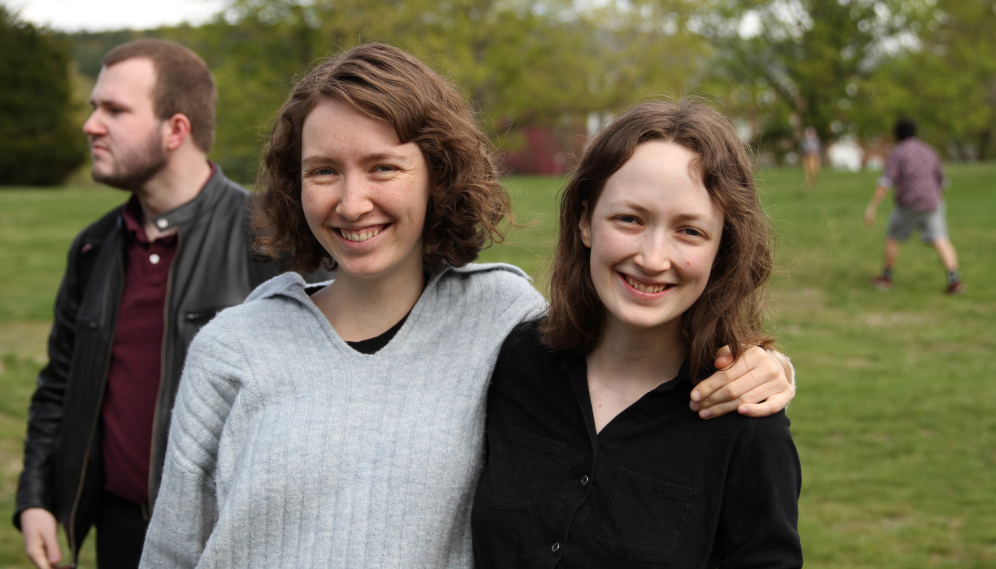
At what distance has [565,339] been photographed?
2.05m

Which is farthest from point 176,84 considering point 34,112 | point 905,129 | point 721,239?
point 34,112

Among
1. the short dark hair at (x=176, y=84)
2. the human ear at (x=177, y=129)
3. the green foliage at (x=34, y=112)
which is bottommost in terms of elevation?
the human ear at (x=177, y=129)

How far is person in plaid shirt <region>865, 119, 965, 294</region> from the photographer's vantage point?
10.4m

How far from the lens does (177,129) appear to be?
327cm

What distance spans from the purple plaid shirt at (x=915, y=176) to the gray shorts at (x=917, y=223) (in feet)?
0.29

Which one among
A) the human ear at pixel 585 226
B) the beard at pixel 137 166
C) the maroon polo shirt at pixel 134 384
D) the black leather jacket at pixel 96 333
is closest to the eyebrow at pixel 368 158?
the human ear at pixel 585 226

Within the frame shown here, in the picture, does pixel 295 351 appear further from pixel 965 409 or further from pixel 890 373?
pixel 890 373

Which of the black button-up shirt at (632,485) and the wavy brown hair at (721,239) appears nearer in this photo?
the black button-up shirt at (632,485)

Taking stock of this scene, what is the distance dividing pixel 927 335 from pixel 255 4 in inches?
1244

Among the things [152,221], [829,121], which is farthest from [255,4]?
[152,221]

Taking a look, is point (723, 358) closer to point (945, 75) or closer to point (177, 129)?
point (177, 129)

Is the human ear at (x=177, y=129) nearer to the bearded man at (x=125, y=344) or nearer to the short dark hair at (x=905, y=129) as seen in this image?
the bearded man at (x=125, y=344)

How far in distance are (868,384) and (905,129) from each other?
220 inches

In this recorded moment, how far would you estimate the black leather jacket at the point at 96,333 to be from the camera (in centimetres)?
274
